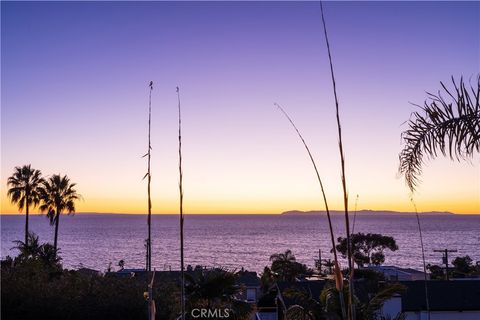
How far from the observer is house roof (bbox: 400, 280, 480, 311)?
71.3ft

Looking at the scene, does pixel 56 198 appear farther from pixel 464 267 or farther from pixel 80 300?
pixel 464 267

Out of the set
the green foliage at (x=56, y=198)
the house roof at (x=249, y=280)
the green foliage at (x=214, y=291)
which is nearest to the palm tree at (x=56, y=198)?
the green foliage at (x=56, y=198)

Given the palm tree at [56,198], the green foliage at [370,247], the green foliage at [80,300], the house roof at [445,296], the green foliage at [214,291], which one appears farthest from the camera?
the green foliage at [370,247]

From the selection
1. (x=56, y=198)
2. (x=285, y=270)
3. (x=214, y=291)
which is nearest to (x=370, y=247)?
(x=285, y=270)

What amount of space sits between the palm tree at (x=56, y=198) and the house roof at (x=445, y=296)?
2960cm

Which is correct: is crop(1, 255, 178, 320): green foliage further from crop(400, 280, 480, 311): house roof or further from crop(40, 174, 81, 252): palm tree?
crop(40, 174, 81, 252): palm tree

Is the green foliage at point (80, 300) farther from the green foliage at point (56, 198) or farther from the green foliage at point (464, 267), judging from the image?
the green foliage at point (464, 267)

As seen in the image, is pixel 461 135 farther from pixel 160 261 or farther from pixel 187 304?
pixel 160 261

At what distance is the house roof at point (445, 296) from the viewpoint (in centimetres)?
2172

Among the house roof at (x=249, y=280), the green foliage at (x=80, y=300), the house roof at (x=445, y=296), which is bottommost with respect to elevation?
the house roof at (x=249, y=280)

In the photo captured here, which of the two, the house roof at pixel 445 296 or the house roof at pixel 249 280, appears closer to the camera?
the house roof at pixel 445 296

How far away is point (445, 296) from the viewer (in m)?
22.5

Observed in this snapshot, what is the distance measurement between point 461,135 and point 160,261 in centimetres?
10112

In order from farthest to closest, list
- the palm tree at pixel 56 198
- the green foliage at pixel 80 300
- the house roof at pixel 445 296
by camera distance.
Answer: the palm tree at pixel 56 198 < the house roof at pixel 445 296 < the green foliage at pixel 80 300
